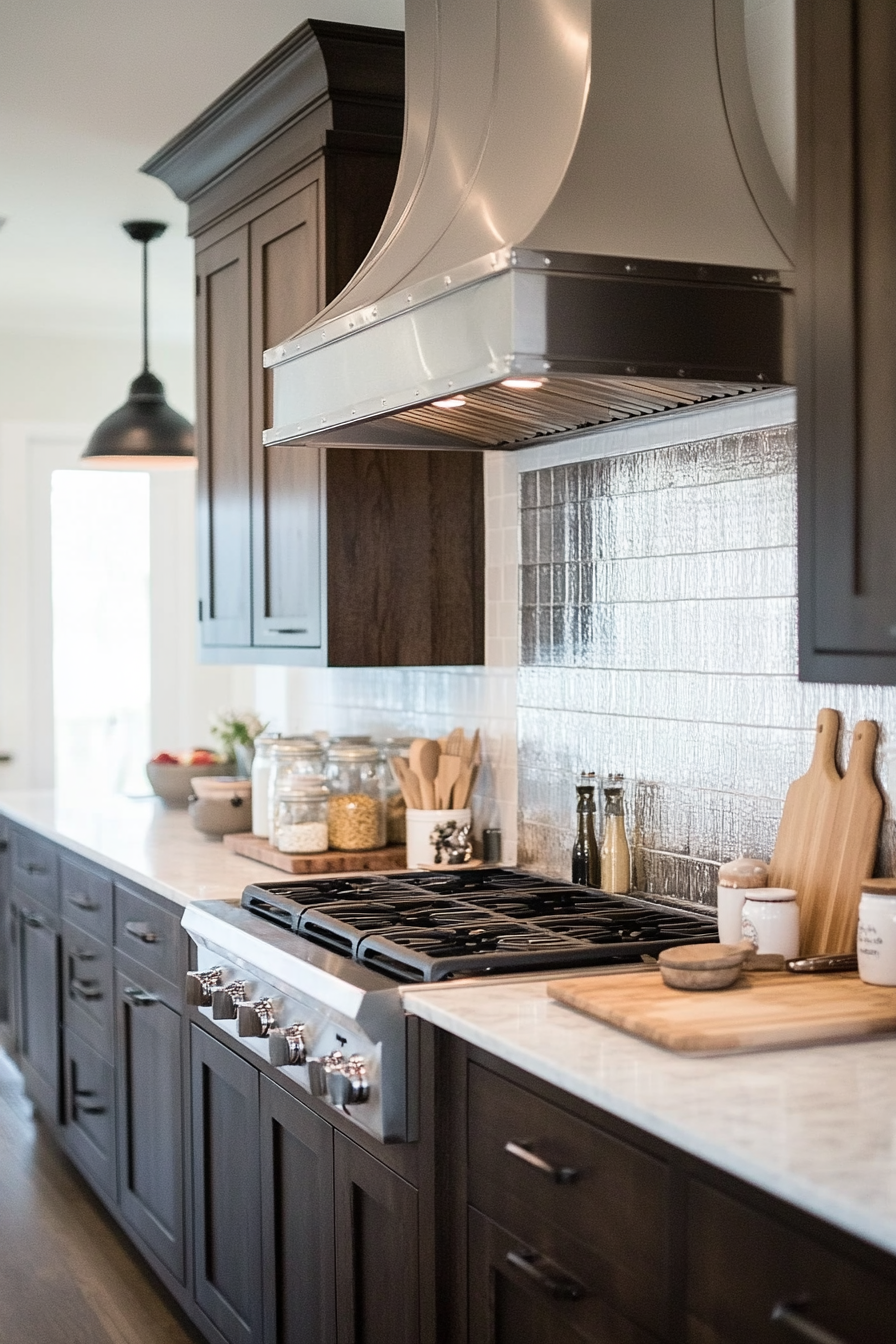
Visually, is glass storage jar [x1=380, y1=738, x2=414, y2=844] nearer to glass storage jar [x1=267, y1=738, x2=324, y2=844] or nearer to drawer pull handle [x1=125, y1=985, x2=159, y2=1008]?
glass storage jar [x1=267, y1=738, x2=324, y2=844]

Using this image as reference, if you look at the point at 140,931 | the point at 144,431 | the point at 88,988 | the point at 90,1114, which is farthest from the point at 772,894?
the point at 144,431

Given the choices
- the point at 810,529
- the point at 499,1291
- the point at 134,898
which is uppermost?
the point at 810,529

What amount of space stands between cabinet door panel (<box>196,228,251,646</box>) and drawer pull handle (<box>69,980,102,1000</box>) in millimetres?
910

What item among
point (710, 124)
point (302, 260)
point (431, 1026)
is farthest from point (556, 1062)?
point (302, 260)

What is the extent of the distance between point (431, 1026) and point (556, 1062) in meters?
0.37

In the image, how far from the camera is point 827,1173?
132cm

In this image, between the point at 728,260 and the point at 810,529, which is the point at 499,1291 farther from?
the point at 728,260

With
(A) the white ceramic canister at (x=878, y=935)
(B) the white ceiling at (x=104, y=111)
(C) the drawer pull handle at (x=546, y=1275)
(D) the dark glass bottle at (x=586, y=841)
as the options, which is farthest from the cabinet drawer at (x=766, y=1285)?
(B) the white ceiling at (x=104, y=111)

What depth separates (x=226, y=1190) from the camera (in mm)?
2801

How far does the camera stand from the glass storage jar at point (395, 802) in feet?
11.5

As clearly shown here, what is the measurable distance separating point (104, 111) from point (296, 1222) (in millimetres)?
2702

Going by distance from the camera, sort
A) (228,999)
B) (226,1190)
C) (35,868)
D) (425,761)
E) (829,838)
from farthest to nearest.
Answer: (35,868) < (425,761) < (226,1190) < (228,999) < (829,838)

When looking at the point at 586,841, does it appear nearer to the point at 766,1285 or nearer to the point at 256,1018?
the point at 256,1018

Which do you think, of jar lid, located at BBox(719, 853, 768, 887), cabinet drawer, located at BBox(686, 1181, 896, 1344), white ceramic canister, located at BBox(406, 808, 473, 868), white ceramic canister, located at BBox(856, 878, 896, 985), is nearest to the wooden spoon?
white ceramic canister, located at BBox(406, 808, 473, 868)
